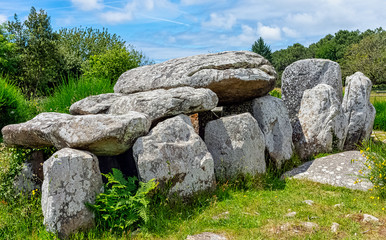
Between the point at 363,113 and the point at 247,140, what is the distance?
6.05m

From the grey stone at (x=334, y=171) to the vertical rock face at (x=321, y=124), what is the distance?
708 millimetres

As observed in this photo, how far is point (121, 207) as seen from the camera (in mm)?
5574

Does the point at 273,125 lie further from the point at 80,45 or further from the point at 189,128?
the point at 80,45

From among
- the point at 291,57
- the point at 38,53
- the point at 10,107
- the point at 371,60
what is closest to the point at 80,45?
the point at 38,53

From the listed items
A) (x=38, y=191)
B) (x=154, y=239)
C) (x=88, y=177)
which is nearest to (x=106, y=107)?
(x=38, y=191)

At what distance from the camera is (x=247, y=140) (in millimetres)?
7926

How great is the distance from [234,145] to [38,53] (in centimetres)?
3028

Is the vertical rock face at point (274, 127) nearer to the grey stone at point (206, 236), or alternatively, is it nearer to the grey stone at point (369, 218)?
the grey stone at point (369, 218)

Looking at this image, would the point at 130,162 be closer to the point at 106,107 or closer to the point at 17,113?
the point at 106,107

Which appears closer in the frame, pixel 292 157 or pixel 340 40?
pixel 292 157

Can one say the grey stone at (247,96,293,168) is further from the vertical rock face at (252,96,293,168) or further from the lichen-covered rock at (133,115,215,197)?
the lichen-covered rock at (133,115,215,197)

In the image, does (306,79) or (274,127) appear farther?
(306,79)

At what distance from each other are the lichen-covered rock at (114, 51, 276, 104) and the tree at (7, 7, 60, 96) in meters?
24.6

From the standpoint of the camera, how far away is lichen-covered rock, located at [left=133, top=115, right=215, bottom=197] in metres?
6.20
